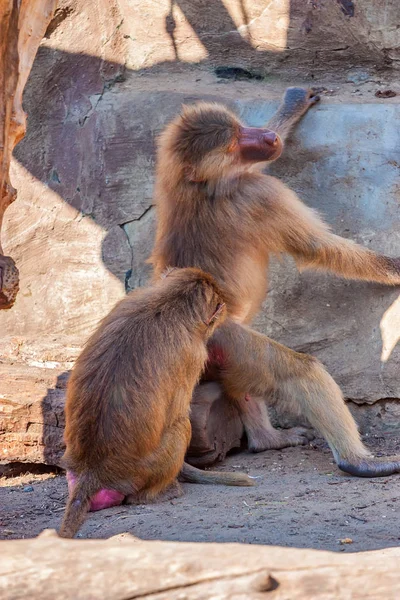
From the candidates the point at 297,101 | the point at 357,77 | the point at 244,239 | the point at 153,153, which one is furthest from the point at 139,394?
the point at 357,77

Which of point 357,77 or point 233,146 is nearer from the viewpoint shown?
point 233,146

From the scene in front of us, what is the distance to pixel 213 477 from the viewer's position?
499cm

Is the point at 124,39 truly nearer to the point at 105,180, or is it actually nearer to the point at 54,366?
the point at 105,180

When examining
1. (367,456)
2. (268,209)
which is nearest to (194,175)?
(268,209)

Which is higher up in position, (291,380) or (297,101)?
(297,101)

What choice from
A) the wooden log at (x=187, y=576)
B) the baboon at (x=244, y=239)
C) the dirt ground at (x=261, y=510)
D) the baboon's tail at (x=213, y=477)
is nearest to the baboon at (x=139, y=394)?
the dirt ground at (x=261, y=510)

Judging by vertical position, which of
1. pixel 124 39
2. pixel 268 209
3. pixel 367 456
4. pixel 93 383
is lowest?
pixel 367 456

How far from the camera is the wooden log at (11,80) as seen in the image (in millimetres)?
3498

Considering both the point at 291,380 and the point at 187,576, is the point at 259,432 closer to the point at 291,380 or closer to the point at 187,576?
the point at 291,380

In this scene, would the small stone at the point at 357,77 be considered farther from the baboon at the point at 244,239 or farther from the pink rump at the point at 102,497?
the pink rump at the point at 102,497

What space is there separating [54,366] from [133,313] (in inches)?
53.6

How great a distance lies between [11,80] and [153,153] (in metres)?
2.59

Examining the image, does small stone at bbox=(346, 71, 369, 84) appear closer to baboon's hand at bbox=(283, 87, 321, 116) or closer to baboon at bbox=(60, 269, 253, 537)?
baboon's hand at bbox=(283, 87, 321, 116)

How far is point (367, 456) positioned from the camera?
4949 mm
